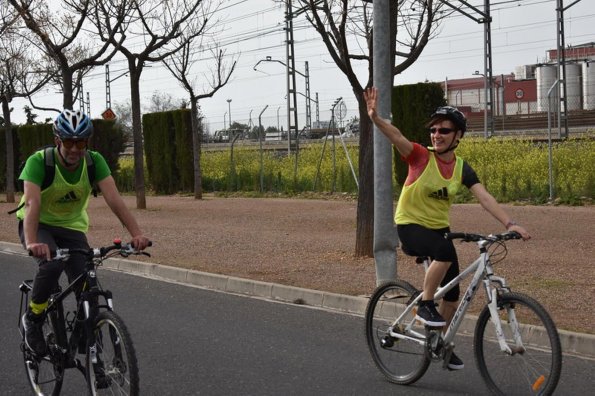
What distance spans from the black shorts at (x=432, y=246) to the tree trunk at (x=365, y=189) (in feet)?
20.3

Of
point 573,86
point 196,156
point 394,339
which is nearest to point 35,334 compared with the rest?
point 394,339

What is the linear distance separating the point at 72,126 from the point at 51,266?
873 mm

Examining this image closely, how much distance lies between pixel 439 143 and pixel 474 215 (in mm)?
12757

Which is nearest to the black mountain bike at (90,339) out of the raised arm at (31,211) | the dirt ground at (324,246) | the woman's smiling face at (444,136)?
the raised arm at (31,211)

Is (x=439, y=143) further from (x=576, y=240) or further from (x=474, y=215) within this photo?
(x=474, y=215)

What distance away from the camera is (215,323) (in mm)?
8906

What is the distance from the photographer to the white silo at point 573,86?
4356cm

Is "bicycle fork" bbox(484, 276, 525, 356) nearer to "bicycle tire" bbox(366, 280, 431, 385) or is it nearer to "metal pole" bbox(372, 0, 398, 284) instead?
"bicycle tire" bbox(366, 280, 431, 385)

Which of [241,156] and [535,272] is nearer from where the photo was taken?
[535,272]

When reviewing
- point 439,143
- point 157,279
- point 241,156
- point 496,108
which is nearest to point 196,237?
point 157,279

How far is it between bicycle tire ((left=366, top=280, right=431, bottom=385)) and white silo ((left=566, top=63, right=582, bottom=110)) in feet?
117

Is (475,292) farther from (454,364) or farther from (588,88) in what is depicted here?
(588,88)

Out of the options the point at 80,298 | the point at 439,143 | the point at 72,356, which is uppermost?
the point at 439,143

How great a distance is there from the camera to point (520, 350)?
539 centimetres
